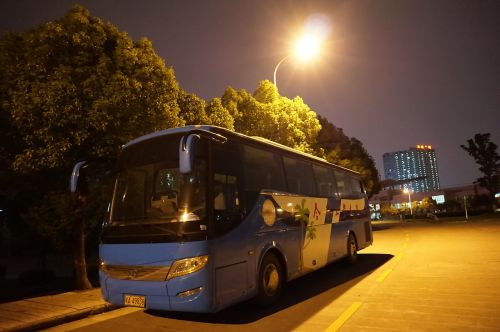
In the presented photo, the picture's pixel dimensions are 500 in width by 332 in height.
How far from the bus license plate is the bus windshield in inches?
39.7

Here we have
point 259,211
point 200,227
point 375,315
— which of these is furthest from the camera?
point 259,211

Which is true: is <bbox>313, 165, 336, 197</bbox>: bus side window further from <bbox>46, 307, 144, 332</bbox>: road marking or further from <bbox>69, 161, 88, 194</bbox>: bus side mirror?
<bbox>69, 161, 88, 194</bbox>: bus side mirror

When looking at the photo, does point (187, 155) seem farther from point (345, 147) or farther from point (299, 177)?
point (345, 147)

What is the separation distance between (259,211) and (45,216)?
6696 mm

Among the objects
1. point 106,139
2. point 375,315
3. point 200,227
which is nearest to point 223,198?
point 200,227

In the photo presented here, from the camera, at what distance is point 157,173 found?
22.9 ft

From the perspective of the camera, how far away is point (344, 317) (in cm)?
649

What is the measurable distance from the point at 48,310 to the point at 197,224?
4168 millimetres

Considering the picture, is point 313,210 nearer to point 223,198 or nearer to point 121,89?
point 223,198

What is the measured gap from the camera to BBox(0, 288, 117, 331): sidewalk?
7.10 metres

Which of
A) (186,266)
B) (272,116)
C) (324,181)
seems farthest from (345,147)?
(186,266)

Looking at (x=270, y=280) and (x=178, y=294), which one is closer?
(x=178, y=294)

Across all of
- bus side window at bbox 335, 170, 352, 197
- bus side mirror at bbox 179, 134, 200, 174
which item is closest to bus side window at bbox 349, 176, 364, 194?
bus side window at bbox 335, 170, 352, 197

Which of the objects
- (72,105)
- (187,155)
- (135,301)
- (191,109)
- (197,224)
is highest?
(191,109)
